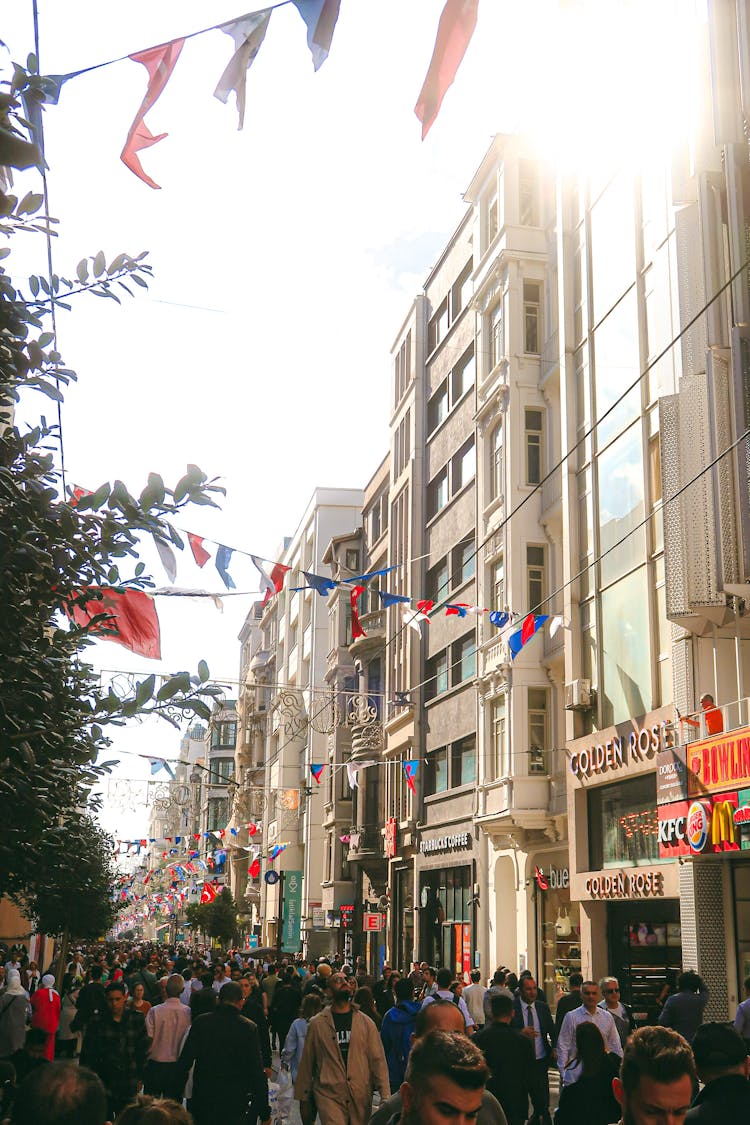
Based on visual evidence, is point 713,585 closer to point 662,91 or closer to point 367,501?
point 662,91

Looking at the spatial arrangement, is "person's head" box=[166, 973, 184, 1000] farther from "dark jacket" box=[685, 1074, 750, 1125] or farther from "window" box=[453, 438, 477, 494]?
"window" box=[453, 438, 477, 494]

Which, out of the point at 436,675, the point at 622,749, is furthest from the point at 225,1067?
the point at 436,675

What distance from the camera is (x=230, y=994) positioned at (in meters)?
9.91

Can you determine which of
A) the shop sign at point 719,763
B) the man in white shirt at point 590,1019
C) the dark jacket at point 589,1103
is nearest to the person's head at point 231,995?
the man in white shirt at point 590,1019

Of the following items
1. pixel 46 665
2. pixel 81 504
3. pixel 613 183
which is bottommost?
pixel 46 665

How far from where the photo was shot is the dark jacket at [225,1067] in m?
9.36

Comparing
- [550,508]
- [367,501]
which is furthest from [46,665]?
[367,501]

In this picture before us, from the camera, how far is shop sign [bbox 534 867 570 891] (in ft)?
97.1

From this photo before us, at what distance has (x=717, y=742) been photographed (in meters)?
19.3

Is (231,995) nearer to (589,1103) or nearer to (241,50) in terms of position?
(589,1103)

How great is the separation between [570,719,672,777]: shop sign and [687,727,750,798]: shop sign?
173cm

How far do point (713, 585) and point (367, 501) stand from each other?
3809 cm

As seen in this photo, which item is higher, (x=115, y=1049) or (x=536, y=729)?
(x=536, y=729)

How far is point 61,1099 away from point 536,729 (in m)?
29.0
